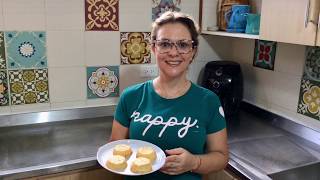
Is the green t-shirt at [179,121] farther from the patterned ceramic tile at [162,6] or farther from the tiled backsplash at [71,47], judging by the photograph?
the patterned ceramic tile at [162,6]

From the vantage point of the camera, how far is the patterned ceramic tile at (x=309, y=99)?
4.78 ft

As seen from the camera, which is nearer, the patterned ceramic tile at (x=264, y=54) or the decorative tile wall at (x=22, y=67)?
the decorative tile wall at (x=22, y=67)

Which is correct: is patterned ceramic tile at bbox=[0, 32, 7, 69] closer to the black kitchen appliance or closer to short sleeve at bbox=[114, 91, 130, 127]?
short sleeve at bbox=[114, 91, 130, 127]

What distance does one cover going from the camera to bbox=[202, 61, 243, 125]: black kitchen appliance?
1751 mm

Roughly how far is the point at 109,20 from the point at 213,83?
64 cm

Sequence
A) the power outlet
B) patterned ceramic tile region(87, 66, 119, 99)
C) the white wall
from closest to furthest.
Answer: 1. the white wall
2. patterned ceramic tile region(87, 66, 119, 99)
3. the power outlet

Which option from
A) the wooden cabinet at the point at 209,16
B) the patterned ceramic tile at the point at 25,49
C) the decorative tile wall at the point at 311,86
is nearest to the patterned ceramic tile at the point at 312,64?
the decorative tile wall at the point at 311,86

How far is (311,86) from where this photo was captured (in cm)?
148

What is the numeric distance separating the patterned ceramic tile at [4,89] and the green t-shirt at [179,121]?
728 millimetres

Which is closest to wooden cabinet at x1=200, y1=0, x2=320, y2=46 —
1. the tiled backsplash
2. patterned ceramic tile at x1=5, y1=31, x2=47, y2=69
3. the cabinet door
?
the cabinet door

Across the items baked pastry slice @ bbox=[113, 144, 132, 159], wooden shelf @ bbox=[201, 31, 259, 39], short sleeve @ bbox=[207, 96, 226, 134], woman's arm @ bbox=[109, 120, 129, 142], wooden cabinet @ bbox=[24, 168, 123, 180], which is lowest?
wooden cabinet @ bbox=[24, 168, 123, 180]

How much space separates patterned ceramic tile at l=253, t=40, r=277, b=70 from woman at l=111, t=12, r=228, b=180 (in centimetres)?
72

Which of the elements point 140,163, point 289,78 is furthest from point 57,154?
point 289,78

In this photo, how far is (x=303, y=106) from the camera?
1.53 metres
